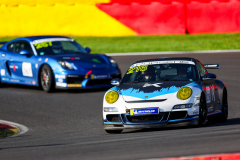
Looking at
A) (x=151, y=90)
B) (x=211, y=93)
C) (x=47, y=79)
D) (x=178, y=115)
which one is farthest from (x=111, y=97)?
(x=47, y=79)

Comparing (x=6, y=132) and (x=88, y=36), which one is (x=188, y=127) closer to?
(x=6, y=132)

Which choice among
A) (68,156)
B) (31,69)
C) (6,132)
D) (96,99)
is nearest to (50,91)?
(31,69)

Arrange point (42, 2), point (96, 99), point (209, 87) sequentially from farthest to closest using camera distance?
point (42, 2) < point (96, 99) < point (209, 87)

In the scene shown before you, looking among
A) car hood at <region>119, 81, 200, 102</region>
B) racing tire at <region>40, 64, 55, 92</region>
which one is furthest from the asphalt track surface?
car hood at <region>119, 81, 200, 102</region>

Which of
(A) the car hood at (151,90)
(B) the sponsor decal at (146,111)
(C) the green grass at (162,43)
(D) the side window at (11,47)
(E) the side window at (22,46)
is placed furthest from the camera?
(C) the green grass at (162,43)

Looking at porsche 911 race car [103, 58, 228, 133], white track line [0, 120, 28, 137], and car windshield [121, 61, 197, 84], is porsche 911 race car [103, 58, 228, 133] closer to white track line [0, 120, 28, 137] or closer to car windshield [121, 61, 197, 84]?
car windshield [121, 61, 197, 84]

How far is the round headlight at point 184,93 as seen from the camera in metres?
7.36

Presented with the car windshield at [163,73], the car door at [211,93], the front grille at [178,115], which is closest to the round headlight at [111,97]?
the car windshield at [163,73]

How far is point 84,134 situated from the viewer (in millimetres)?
7918

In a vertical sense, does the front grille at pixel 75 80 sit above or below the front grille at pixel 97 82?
above

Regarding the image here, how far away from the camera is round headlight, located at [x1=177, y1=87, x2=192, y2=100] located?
7360 mm

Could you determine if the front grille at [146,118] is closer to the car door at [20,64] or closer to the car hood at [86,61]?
the car hood at [86,61]

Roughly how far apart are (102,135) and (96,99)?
395 centimetres

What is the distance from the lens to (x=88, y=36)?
24.1 metres
